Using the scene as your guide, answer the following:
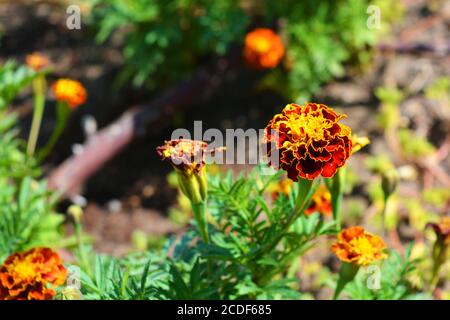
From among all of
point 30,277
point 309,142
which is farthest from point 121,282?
point 309,142

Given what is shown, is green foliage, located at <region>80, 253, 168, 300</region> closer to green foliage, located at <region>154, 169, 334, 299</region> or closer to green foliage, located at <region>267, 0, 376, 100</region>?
green foliage, located at <region>154, 169, 334, 299</region>

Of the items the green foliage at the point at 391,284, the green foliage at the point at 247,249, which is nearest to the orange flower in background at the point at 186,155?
the green foliage at the point at 247,249

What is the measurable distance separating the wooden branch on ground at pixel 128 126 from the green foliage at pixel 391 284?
1338mm

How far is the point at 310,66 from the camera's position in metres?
2.62

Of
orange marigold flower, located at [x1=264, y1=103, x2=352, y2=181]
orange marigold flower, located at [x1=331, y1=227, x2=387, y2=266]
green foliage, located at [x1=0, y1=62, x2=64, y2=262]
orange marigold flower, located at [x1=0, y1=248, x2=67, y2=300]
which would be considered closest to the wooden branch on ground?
green foliage, located at [x1=0, y1=62, x2=64, y2=262]

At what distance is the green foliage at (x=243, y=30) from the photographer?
8.39 feet

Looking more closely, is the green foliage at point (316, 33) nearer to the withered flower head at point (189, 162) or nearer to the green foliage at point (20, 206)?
the green foliage at point (20, 206)

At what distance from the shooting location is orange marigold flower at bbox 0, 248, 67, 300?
124cm

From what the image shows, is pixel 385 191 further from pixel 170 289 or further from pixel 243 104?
pixel 243 104

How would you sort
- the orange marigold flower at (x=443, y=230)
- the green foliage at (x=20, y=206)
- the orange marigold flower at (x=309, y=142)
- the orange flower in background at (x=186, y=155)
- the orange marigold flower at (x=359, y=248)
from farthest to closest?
the green foliage at (x=20, y=206) → the orange marigold flower at (x=443, y=230) → the orange marigold flower at (x=359, y=248) → the orange flower in background at (x=186, y=155) → the orange marigold flower at (x=309, y=142)

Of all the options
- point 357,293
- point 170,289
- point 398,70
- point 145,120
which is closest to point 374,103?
point 398,70

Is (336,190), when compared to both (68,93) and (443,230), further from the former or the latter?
(68,93)

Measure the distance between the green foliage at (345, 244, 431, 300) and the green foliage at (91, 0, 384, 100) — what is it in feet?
4.20

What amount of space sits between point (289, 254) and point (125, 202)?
1.46 metres
